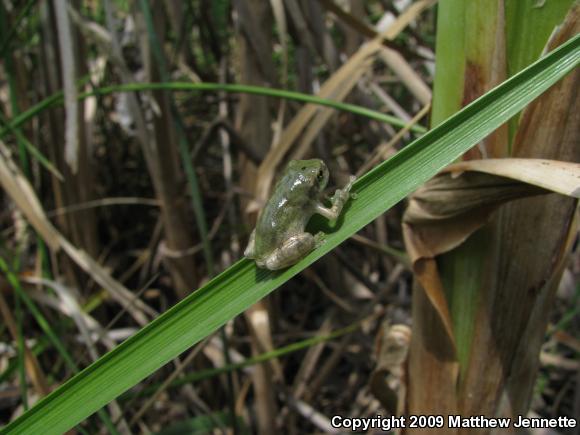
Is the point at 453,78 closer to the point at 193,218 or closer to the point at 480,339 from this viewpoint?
the point at 480,339

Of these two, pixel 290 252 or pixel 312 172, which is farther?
pixel 312 172

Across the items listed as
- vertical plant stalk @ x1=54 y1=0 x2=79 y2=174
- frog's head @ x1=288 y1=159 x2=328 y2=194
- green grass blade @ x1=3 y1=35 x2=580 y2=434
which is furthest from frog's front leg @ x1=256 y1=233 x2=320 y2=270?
vertical plant stalk @ x1=54 y1=0 x2=79 y2=174

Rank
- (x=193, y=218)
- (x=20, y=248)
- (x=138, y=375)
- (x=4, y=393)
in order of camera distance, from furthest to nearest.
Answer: (x=193, y=218) → (x=20, y=248) → (x=4, y=393) → (x=138, y=375)

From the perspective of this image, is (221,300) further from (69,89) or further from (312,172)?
(69,89)

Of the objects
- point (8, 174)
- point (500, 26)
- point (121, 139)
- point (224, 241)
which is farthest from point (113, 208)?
point (500, 26)

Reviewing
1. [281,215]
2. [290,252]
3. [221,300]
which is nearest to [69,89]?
[281,215]

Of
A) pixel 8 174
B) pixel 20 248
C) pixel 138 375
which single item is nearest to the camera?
pixel 138 375

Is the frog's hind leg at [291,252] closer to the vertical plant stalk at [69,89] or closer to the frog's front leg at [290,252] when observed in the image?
the frog's front leg at [290,252]

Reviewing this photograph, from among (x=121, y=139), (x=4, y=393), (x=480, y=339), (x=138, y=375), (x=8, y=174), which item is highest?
(x=121, y=139)
